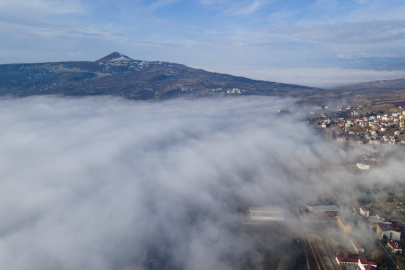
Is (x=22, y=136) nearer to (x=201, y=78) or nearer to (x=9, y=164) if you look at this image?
(x=9, y=164)

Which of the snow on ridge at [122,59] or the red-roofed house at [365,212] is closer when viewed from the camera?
the red-roofed house at [365,212]

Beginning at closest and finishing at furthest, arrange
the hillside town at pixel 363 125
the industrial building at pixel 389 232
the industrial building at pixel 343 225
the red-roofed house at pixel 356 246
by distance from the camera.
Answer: the red-roofed house at pixel 356 246 → the industrial building at pixel 389 232 → the industrial building at pixel 343 225 → the hillside town at pixel 363 125

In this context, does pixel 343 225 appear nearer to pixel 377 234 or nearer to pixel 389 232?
pixel 377 234

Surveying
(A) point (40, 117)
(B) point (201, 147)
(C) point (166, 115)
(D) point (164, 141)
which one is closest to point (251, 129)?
(B) point (201, 147)

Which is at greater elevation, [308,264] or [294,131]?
[294,131]

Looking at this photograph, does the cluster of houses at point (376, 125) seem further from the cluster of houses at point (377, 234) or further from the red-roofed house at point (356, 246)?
the red-roofed house at point (356, 246)

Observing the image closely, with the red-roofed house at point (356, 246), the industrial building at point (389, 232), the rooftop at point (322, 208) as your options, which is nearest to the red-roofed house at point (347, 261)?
the red-roofed house at point (356, 246)

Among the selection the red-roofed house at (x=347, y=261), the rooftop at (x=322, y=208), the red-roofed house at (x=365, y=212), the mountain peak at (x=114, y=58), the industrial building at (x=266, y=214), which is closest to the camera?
the red-roofed house at (x=347, y=261)
